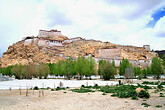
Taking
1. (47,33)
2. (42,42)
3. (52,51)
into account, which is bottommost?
(52,51)

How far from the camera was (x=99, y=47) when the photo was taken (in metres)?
100

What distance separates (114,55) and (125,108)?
8237 cm

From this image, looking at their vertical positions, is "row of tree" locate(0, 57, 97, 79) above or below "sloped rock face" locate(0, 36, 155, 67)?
below

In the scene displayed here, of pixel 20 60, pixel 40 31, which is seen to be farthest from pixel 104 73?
pixel 40 31

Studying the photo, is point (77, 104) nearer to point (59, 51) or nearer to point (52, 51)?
point (52, 51)

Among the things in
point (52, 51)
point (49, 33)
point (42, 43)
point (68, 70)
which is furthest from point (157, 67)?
point (49, 33)

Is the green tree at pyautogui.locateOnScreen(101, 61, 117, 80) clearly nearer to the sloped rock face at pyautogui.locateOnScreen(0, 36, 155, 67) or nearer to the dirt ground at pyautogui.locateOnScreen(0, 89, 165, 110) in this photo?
the dirt ground at pyautogui.locateOnScreen(0, 89, 165, 110)

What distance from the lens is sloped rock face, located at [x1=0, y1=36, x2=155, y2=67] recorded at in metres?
77.4

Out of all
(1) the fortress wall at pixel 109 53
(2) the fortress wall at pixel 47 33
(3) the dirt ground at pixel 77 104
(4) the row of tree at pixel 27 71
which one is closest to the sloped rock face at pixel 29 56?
(2) the fortress wall at pixel 47 33

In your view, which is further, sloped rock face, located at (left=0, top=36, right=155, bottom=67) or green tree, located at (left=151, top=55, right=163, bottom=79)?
sloped rock face, located at (left=0, top=36, right=155, bottom=67)

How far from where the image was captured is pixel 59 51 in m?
85.0

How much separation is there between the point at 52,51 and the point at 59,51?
15.3ft

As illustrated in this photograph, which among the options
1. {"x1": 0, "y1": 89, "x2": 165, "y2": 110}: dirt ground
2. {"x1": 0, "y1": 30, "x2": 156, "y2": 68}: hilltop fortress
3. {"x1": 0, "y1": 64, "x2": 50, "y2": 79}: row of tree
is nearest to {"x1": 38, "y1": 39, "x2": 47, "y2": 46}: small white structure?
{"x1": 0, "y1": 30, "x2": 156, "y2": 68}: hilltop fortress

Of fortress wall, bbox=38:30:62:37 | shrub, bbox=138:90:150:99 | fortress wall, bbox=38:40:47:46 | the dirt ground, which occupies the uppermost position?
fortress wall, bbox=38:30:62:37
